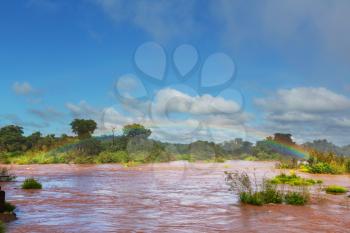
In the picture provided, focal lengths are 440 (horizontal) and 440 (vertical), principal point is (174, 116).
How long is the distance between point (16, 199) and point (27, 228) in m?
5.61

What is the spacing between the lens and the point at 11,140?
56562mm

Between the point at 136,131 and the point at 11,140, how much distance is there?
57.0 feet

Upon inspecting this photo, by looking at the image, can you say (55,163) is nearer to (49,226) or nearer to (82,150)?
(82,150)

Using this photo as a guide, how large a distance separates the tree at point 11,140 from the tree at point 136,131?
45.7ft

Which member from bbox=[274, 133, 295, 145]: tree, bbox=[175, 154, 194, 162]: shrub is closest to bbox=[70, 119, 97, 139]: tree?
bbox=[175, 154, 194, 162]: shrub

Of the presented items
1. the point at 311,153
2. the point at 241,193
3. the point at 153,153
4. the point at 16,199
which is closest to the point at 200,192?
the point at 241,193

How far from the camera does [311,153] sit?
36031mm

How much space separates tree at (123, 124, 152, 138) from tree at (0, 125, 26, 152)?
13927 millimetres

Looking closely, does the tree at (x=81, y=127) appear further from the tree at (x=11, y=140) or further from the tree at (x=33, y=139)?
the tree at (x=11, y=140)

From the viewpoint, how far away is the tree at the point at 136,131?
63209 millimetres

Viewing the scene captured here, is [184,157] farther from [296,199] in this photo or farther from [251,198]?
[251,198]

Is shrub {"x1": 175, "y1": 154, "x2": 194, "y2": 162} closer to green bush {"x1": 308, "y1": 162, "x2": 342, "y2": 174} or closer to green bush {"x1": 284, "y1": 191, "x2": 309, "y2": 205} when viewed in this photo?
green bush {"x1": 308, "y1": 162, "x2": 342, "y2": 174}

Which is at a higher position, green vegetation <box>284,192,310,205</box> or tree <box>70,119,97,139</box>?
tree <box>70,119,97,139</box>

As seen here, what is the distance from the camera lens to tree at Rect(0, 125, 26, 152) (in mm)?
55531
